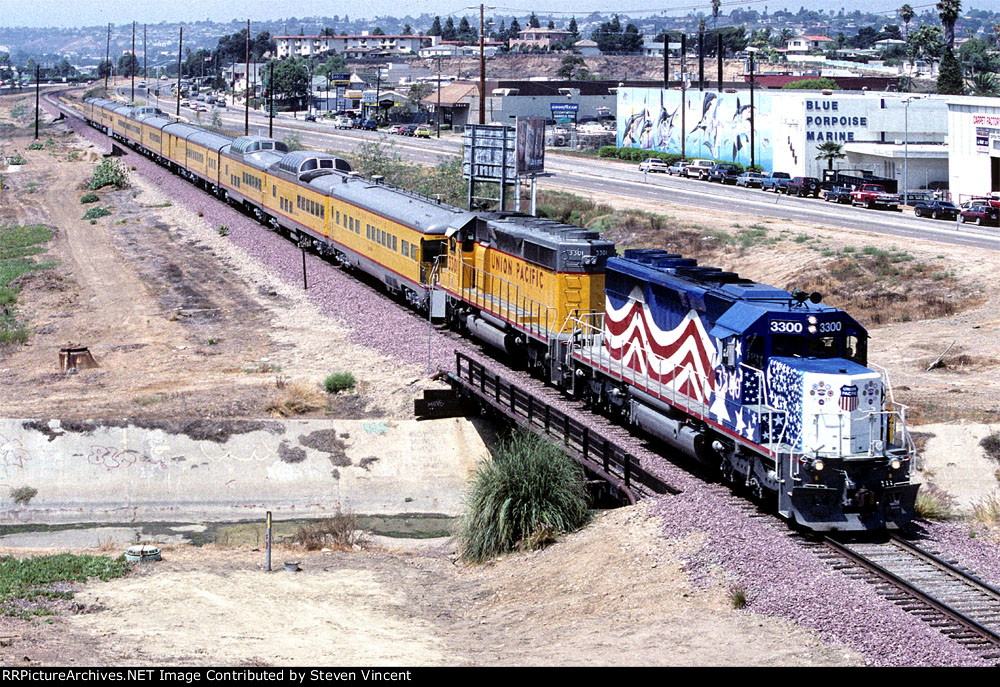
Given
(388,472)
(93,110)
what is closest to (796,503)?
(388,472)

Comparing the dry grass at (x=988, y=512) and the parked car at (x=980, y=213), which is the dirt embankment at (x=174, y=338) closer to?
the dry grass at (x=988, y=512)

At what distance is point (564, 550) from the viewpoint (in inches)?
840

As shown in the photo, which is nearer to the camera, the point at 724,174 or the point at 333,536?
the point at 333,536

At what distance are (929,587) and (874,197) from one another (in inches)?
2358

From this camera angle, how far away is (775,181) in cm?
8294

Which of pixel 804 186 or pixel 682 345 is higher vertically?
pixel 804 186

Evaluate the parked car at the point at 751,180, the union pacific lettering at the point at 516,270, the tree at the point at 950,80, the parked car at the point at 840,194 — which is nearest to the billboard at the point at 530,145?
the union pacific lettering at the point at 516,270

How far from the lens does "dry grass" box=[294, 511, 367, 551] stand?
1009 inches

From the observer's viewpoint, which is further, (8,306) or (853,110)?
(853,110)

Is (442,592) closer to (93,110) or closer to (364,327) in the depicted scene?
(364,327)

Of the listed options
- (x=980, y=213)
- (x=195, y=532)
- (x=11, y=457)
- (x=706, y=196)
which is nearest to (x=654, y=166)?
(x=706, y=196)

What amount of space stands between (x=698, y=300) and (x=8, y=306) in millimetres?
35498

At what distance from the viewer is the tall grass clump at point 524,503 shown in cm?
2238

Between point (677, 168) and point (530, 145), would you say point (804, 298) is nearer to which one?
point (530, 145)
